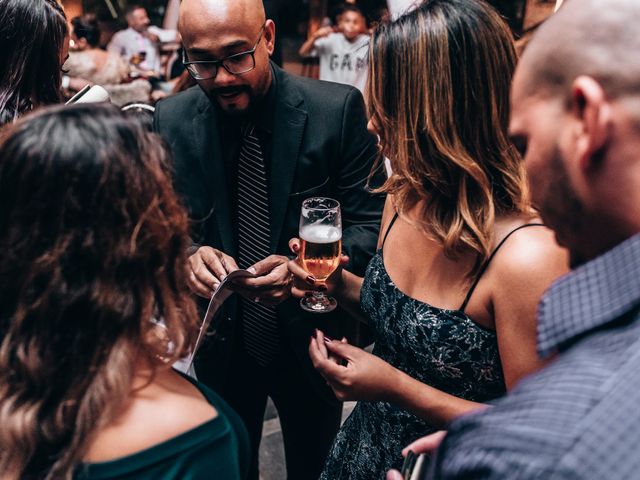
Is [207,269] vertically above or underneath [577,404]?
underneath

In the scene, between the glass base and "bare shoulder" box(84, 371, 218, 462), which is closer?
"bare shoulder" box(84, 371, 218, 462)

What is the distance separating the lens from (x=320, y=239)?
6.00 ft

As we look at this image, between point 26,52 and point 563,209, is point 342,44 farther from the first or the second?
point 563,209

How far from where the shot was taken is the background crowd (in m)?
0.76

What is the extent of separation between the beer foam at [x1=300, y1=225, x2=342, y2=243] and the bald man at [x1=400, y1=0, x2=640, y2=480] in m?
0.95

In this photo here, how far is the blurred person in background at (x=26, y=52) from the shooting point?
196 cm

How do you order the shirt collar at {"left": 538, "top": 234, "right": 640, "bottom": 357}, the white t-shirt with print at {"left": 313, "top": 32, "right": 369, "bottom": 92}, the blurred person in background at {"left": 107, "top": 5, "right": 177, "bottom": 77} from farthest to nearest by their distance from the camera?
the blurred person in background at {"left": 107, "top": 5, "right": 177, "bottom": 77} → the white t-shirt with print at {"left": 313, "top": 32, "right": 369, "bottom": 92} → the shirt collar at {"left": 538, "top": 234, "right": 640, "bottom": 357}

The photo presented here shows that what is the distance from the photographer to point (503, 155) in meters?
1.50

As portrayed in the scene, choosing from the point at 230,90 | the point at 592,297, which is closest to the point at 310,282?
the point at 230,90

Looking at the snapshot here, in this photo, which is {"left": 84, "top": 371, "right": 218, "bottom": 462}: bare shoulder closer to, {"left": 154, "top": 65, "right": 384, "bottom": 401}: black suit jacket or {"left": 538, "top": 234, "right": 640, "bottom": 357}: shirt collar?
{"left": 538, "top": 234, "right": 640, "bottom": 357}: shirt collar

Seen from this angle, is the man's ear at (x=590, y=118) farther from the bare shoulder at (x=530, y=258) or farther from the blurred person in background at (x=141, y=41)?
the blurred person in background at (x=141, y=41)

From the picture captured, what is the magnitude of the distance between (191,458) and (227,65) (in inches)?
60.4

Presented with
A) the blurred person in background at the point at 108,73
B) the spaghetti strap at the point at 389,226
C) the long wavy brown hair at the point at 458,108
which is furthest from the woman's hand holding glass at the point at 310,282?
the blurred person in background at the point at 108,73

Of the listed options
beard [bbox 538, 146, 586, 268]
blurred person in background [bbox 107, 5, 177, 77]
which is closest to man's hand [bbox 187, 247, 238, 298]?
beard [bbox 538, 146, 586, 268]
